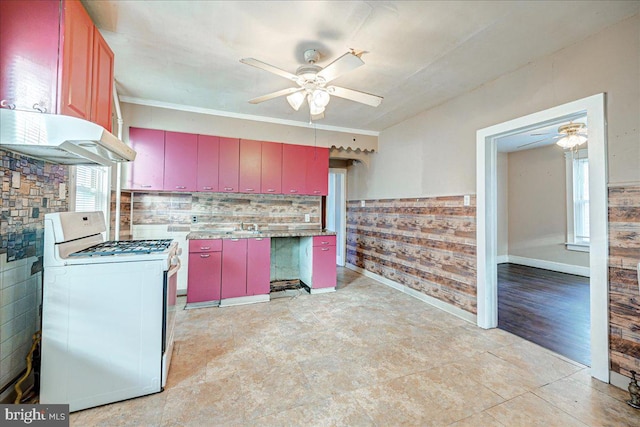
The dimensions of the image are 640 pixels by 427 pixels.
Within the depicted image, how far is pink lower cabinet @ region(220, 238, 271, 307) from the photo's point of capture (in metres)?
3.47

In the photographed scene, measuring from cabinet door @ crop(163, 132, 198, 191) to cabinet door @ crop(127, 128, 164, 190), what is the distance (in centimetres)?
7

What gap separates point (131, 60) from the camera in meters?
2.53

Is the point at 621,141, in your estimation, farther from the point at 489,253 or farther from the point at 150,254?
the point at 150,254

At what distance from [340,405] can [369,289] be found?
101 inches

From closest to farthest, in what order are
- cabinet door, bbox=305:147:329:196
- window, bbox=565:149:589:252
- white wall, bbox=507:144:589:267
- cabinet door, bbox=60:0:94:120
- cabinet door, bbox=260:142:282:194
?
cabinet door, bbox=60:0:94:120, cabinet door, bbox=260:142:282:194, cabinet door, bbox=305:147:329:196, window, bbox=565:149:589:252, white wall, bbox=507:144:589:267

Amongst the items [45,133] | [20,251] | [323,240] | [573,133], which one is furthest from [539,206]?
[20,251]

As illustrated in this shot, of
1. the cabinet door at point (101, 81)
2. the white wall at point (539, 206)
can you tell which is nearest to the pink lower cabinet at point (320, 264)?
the cabinet door at point (101, 81)

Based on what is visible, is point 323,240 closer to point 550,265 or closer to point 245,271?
point 245,271

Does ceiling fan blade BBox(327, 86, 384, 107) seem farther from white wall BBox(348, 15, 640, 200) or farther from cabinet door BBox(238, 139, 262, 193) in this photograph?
cabinet door BBox(238, 139, 262, 193)

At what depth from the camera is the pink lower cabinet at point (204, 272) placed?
132 inches

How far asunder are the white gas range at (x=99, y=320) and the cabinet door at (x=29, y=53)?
710 mm

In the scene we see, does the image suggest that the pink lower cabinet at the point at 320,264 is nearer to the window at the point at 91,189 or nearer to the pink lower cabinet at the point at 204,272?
the pink lower cabinet at the point at 204,272

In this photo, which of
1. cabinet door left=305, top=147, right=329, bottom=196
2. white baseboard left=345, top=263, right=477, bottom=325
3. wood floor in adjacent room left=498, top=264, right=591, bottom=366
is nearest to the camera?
wood floor in adjacent room left=498, top=264, right=591, bottom=366

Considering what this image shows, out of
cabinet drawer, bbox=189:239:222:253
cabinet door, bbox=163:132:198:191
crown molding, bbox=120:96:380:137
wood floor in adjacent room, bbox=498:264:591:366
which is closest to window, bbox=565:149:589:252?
wood floor in adjacent room, bbox=498:264:591:366
